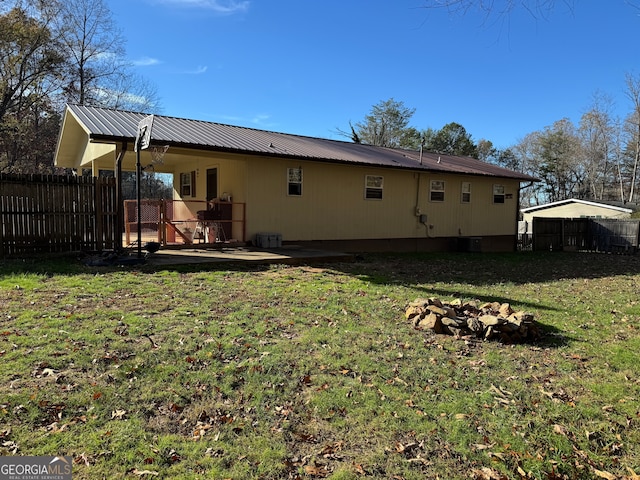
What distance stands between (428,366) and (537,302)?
374 centimetres

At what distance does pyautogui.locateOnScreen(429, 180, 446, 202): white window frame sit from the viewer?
1506 centimetres

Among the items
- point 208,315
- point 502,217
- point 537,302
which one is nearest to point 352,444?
point 208,315

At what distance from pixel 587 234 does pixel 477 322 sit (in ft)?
57.8

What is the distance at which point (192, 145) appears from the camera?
983 centimetres

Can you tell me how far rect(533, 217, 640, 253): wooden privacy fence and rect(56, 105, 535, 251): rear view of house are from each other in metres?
2.05

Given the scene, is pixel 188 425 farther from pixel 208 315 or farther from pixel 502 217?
pixel 502 217

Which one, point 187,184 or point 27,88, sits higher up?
point 27,88

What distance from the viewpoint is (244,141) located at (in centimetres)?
1177

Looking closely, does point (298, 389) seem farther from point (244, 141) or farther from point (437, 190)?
point (437, 190)

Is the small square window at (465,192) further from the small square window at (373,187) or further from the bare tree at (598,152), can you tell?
the bare tree at (598,152)

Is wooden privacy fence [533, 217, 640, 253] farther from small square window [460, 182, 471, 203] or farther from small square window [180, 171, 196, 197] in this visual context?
small square window [180, 171, 196, 197]

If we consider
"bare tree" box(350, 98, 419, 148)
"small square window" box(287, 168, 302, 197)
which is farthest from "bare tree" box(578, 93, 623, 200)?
"small square window" box(287, 168, 302, 197)

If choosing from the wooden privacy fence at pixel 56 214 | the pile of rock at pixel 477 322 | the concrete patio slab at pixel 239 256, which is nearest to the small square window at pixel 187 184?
the concrete patio slab at pixel 239 256

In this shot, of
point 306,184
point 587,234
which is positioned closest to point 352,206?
point 306,184
